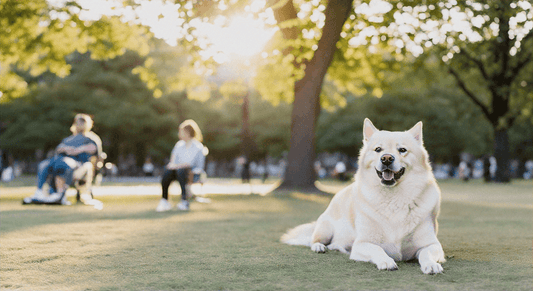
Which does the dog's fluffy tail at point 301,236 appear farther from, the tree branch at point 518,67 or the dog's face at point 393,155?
the tree branch at point 518,67

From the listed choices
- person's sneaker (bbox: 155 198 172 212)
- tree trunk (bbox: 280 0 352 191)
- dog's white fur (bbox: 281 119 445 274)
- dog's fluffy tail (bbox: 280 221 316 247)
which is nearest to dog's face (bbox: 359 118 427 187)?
dog's white fur (bbox: 281 119 445 274)

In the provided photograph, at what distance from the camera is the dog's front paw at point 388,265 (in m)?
5.06

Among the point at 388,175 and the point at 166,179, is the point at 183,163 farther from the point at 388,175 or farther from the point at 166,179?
the point at 388,175

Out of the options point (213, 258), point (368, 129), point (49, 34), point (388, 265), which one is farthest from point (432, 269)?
point (49, 34)

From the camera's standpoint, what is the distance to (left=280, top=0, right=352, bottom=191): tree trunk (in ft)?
59.1

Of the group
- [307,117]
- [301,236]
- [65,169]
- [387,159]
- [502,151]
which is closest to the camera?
[387,159]

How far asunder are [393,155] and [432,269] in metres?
1.07

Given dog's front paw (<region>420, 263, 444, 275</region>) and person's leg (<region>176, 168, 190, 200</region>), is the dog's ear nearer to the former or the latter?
dog's front paw (<region>420, 263, 444, 275</region>)

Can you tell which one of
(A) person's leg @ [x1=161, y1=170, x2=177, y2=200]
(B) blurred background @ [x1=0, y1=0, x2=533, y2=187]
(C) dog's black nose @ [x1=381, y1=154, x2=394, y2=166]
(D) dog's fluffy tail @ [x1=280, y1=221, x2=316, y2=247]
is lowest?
(D) dog's fluffy tail @ [x1=280, y1=221, x2=316, y2=247]

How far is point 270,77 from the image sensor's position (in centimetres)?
2419

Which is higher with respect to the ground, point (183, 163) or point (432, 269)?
point (183, 163)

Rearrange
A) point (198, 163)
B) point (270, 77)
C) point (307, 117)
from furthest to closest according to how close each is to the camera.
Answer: point (270, 77) < point (307, 117) < point (198, 163)

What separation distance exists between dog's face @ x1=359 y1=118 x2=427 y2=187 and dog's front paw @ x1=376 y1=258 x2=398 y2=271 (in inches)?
27.5

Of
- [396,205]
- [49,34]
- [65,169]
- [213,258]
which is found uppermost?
[49,34]
